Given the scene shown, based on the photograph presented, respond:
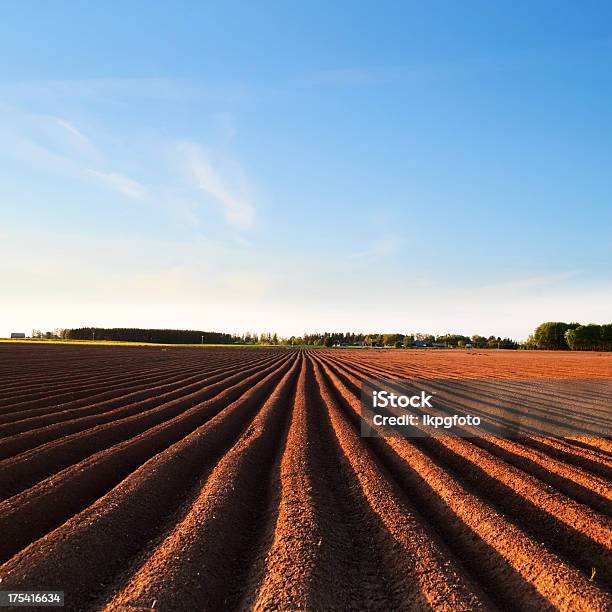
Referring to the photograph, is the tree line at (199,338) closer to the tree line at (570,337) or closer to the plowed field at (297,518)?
the tree line at (570,337)

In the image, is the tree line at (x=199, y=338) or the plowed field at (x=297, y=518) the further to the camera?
the tree line at (x=199, y=338)

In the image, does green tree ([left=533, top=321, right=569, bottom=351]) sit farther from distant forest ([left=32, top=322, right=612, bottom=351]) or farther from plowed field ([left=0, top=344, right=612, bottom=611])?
plowed field ([left=0, top=344, right=612, bottom=611])

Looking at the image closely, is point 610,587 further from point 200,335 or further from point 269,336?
point 269,336

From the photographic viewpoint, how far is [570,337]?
8006 cm

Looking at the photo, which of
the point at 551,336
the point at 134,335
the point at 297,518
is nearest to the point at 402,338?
the point at 551,336

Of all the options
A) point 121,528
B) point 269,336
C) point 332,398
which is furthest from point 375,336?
point 121,528

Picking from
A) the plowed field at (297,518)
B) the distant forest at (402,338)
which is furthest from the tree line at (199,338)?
the plowed field at (297,518)

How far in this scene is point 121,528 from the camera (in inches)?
181

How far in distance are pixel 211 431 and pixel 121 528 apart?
163 inches

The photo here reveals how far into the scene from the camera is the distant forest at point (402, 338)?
7938cm

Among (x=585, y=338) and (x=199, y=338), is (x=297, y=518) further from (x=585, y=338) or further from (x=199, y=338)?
(x=199, y=338)

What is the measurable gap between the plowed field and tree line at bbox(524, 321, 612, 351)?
3229 inches

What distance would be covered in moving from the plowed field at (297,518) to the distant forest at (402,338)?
8348 centimetres

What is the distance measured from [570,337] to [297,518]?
89.4 meters
